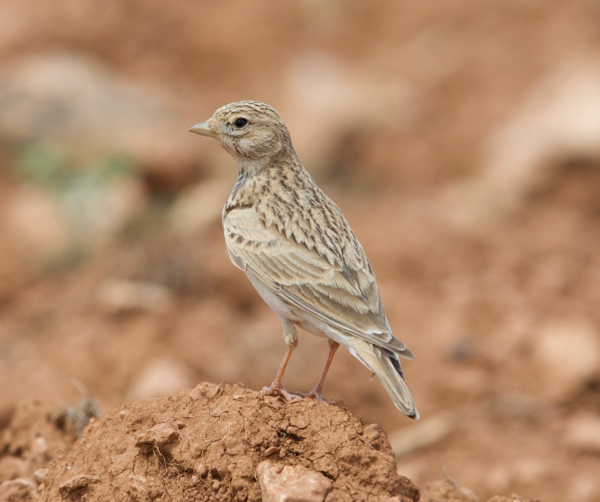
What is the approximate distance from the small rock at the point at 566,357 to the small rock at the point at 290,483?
5609mm

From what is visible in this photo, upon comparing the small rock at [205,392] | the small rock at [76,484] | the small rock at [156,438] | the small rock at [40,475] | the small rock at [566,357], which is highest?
the small rock at [566,357]

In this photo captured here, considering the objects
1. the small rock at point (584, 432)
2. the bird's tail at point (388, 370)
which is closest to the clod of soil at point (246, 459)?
the bird's tail at point (388, 370)

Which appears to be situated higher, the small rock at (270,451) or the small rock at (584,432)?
the small rock at (584,432)

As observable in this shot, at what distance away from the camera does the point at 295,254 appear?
219 inches

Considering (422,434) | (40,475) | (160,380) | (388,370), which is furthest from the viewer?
(422,434)

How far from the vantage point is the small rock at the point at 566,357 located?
9.38 m

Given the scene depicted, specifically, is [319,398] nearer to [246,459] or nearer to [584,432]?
[246,459]

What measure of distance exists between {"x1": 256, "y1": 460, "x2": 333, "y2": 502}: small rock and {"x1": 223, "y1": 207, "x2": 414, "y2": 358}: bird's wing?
882 millimetres

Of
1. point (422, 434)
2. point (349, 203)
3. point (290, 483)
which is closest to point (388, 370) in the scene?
point (290, 483)

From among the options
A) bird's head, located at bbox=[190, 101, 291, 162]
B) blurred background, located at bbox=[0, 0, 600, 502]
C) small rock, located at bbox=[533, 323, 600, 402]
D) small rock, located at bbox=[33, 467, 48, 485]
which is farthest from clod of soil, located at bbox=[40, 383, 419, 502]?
small rock, located at bbox=[533, 323, 600, 402]

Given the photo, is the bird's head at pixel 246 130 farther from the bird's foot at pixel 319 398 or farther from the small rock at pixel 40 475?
the small rock at pixel 40 475

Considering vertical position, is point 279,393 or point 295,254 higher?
point 295,254

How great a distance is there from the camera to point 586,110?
14.8 metres

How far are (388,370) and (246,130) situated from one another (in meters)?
2.18
